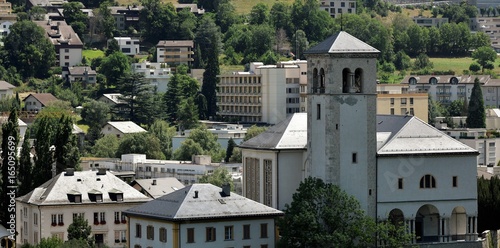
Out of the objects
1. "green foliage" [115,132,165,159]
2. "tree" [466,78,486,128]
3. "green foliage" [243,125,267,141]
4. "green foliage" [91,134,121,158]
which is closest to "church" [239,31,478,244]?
"green foliage" [243,125,267,141]

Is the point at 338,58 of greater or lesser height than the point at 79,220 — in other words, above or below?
above

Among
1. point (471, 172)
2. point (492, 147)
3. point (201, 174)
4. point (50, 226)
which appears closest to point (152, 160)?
point (201, 174)

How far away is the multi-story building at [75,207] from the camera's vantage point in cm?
11044

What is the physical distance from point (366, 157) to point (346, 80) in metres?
3.87

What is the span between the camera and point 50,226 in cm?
11031

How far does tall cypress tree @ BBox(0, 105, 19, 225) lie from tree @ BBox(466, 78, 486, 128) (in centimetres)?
7712

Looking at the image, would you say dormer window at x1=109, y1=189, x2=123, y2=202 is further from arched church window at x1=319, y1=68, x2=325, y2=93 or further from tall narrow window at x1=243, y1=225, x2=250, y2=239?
arched church window at x1=319, y1=68, x2=325, y2=93

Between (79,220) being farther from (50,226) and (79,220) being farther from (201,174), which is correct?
(201,174)

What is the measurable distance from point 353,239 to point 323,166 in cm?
413

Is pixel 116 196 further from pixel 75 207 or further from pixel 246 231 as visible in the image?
pixel 246 231

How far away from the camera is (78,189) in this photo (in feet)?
369

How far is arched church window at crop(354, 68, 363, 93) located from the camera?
98500mm

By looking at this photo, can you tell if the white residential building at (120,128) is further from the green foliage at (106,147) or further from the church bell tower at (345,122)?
the church bell tower at (345,122)

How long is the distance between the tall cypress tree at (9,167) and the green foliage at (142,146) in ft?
176
